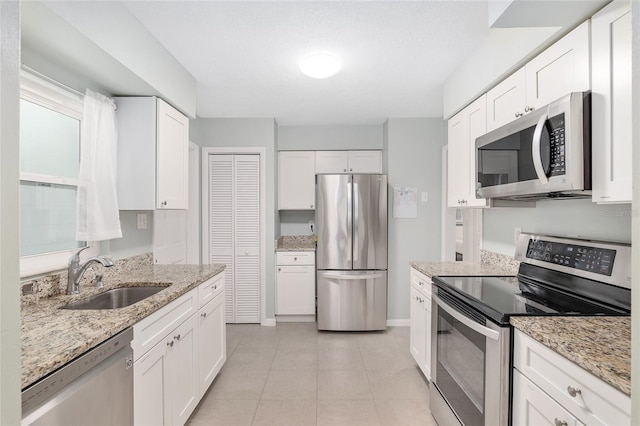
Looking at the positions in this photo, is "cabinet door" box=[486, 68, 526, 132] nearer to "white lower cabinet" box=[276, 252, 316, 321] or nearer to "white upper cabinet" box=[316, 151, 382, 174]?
"white upper cabinet" box=[316, 151, 382, 174]

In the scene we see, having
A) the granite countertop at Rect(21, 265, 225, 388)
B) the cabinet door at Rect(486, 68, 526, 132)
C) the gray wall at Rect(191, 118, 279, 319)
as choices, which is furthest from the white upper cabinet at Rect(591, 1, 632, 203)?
the gray wall at Rect(191, 118, 279, 319)

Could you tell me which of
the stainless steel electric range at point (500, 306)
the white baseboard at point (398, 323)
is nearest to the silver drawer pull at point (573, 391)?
the stainless steel electric range at point (500, 306)

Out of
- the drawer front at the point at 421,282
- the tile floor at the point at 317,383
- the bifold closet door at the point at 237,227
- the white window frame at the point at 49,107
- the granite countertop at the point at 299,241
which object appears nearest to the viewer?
the white window frame at the point at 49,107

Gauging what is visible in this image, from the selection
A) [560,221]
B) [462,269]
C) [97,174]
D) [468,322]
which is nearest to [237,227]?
[97,174]

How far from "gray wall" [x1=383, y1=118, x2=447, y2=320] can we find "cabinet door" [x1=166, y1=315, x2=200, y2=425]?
7.77ft

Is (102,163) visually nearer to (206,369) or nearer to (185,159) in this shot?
(185,159)

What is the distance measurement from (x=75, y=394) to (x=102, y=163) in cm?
144

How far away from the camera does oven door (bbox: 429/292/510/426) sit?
132 cm

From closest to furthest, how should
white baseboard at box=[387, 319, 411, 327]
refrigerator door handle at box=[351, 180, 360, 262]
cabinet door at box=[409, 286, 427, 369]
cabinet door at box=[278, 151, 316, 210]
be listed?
cabinet door at box=[409, 286, 427, 369] → refrigerator door handle at box=[351, 180, 360, 262] → white baseboard at box=[387, 319, 411, 327] → cabinet door at box=[278, 151, 316, 210]

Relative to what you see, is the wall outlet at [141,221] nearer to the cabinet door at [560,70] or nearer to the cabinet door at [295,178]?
the cabinet door at [295,178]

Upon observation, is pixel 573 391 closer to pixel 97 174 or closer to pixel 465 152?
pixel 465 152

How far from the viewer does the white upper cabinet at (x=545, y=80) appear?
135 centimetres

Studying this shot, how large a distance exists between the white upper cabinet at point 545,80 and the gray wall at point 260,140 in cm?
245

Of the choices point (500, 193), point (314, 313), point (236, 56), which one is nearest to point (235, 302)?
point (314, 313)
